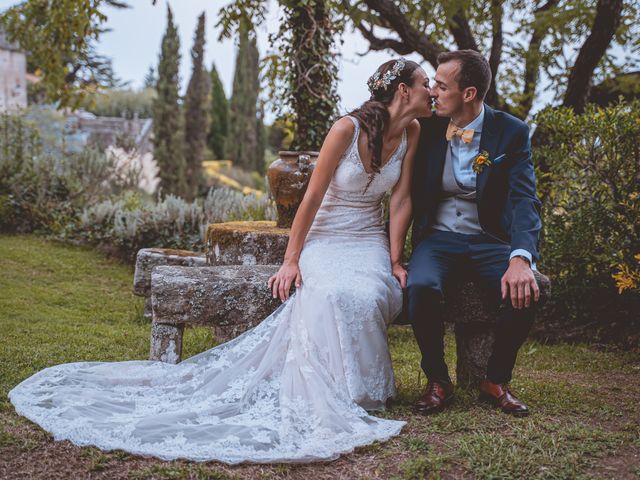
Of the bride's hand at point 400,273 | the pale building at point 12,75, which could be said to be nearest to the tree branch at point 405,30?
the bride's hand at point 400,273

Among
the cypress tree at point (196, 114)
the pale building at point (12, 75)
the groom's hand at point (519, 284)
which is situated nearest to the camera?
the groom's hand at point (519, 284)

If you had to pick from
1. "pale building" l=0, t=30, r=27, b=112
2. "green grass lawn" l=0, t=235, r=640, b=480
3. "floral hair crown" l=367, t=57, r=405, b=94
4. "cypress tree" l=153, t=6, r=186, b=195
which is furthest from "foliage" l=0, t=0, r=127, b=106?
"pale building" l=0, t=30, r=27, b=112

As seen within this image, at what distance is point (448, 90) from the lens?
139 inches

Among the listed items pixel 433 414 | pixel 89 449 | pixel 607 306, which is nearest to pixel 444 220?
pixel 433 414

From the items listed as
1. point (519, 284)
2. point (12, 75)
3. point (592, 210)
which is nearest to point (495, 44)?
point (592, 210)

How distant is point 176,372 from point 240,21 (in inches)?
207

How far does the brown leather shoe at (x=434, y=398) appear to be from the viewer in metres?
3.26

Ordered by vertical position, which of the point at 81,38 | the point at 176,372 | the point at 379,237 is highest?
the point at 81,38

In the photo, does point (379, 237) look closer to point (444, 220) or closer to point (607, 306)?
point (444, 220)

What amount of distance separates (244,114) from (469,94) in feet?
90.3

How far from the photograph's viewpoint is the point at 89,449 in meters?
2.70

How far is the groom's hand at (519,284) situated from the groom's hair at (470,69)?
98 cm

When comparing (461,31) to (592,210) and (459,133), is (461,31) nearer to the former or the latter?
(592,210)

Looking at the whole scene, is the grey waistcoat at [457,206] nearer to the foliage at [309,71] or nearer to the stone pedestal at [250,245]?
the stone pedestal at [250,245]
